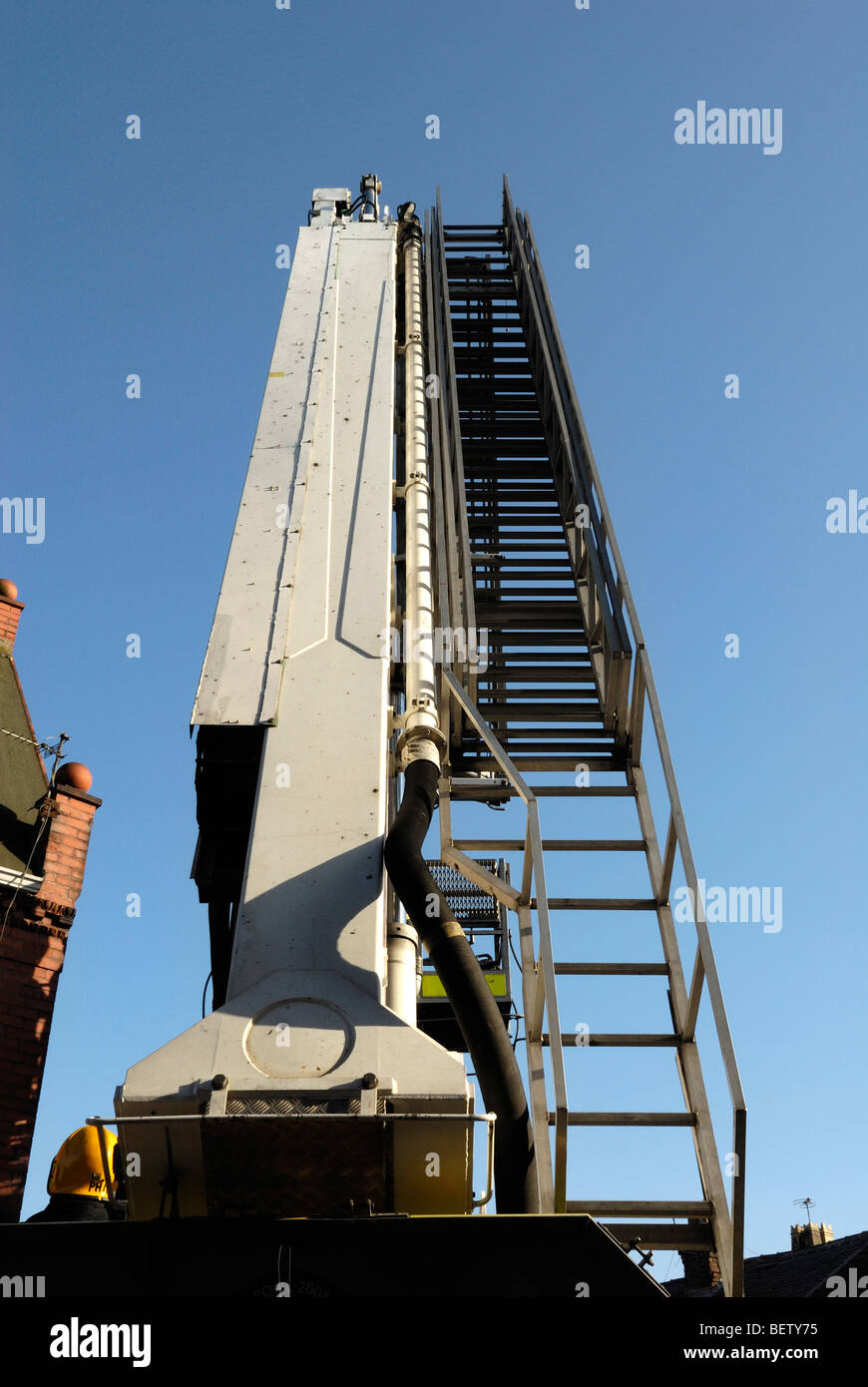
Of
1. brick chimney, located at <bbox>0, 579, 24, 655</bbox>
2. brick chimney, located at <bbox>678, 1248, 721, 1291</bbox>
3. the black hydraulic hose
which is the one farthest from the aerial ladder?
brick chimney, located at <bbox>678, 1248, 721, 1291</bbox>

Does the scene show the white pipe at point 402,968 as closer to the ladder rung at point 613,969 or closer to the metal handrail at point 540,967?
the metal handrail at point 540,967

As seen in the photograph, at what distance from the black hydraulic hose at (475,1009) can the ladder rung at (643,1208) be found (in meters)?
0.95

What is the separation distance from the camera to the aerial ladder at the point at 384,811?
471cm

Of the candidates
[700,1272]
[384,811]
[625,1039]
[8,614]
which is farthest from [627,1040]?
[700,1272]

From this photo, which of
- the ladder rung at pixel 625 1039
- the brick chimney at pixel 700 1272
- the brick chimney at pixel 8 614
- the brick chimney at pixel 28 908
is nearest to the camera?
the ladder rung at pixel 625 1039

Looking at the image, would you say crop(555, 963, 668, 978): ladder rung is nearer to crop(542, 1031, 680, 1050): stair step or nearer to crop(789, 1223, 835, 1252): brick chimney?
crop(542, 1031, 680, 1050): stair step

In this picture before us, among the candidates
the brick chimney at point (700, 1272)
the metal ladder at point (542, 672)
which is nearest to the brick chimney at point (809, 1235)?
the brick chimney at point (700, 1272)

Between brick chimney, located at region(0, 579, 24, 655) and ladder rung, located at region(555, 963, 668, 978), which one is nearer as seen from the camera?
ladder rung, located at region(555, 963, 668, 978)

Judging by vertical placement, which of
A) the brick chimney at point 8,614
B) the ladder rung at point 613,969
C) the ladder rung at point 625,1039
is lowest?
the ladder rung at point 625,1039

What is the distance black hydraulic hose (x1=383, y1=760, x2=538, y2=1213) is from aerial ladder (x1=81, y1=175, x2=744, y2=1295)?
0.5 inches

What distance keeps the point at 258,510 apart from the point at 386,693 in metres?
1.70

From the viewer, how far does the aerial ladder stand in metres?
4.71

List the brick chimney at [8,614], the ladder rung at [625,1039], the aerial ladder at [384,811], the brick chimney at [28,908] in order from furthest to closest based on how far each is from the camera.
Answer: the brick chimney at [8,614] → the brick chimney at [28,908] → the ladder rung at [625,1039] → the aerial ladder at [384,811]
